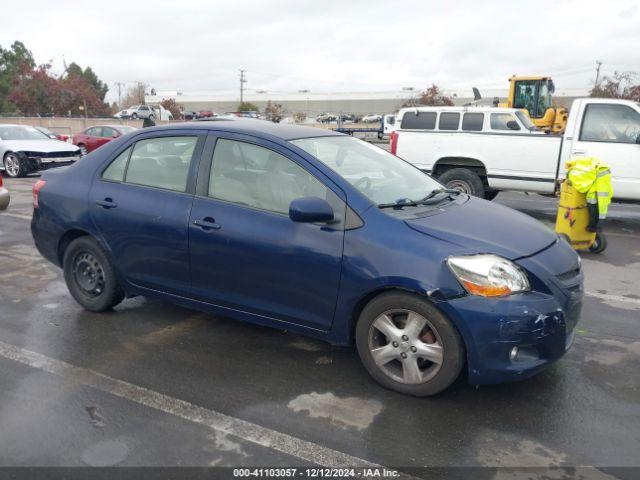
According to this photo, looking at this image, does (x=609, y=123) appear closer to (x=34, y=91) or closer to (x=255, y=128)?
(x=255, y=128)

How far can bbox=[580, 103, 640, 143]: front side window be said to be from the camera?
29.8 ft

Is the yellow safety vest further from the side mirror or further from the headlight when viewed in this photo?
the side mirror

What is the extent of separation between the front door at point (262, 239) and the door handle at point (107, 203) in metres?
0.84

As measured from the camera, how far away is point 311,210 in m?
3.49

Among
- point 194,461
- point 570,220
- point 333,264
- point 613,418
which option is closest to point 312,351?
point 333,264

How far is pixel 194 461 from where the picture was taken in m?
2.84

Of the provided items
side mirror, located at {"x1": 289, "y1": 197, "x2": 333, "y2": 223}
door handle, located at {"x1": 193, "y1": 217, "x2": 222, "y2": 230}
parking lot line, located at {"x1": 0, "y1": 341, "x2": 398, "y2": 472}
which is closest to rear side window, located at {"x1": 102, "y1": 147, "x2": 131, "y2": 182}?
door handle, located at {"x1": 193, "y1": 217, "x2": 222, "y2": 230}

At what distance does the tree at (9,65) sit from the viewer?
5417 centimetres

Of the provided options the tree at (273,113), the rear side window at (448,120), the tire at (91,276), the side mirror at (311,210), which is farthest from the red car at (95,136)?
the side mirror at (311,210)

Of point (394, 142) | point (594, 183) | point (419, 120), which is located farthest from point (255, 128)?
point (419, 120)

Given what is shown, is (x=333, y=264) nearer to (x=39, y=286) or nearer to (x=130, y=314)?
(x=130, y=314)

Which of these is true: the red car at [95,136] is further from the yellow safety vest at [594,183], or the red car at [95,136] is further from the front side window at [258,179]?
the front side window at [258,179]

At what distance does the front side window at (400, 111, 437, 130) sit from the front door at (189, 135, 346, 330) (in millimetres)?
10471

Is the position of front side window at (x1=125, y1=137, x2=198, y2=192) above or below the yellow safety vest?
above
